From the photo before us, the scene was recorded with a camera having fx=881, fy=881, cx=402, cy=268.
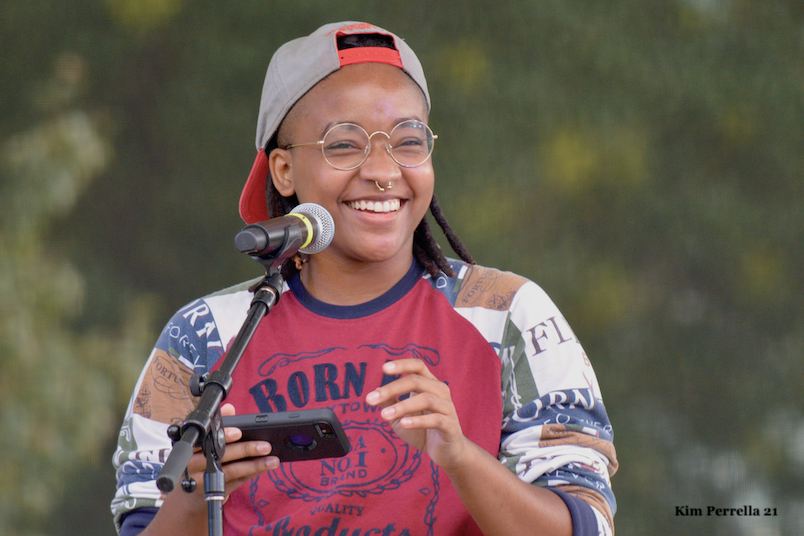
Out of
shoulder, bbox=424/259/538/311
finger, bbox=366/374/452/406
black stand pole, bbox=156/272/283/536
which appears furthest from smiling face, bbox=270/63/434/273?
black stand pole, bbox=156/272/283/536

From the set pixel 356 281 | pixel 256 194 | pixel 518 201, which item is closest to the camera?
pixel 356 281

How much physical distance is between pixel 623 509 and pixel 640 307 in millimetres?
726

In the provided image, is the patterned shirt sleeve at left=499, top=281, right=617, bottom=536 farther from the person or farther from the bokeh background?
the bokeh background

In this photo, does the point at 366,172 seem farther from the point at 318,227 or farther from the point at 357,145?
the point at 318,227

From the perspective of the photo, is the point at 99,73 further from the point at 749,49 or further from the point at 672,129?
the point at 749,49

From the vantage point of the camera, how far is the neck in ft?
6.31

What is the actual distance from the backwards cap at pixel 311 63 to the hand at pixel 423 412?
2.66ft

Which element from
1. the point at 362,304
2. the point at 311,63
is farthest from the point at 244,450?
the point at 311,63

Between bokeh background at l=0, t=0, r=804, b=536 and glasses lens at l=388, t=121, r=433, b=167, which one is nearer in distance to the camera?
glasses lens at l=388, t=121, r=433, b=167

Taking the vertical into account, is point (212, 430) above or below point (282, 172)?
below

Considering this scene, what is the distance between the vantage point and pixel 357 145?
183 centimetres

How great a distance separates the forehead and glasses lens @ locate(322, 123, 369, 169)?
0.02 meters

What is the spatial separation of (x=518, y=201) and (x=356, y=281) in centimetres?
147

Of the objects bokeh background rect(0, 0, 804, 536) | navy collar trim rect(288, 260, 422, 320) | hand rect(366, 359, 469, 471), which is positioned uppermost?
bokeh background rect(0, 0, 804, 536)
